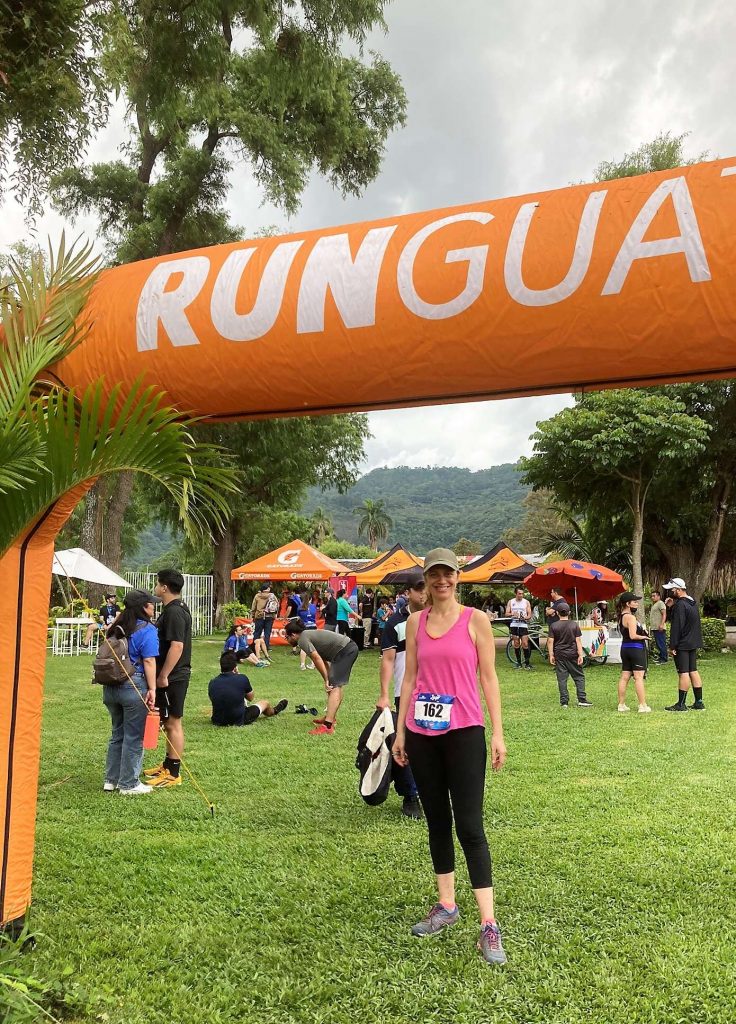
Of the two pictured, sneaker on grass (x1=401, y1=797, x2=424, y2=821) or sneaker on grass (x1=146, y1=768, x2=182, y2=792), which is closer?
sneaker on grass (x1=401, y1=797, x2=424, y2=821)

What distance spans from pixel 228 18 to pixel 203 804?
876 centimetres

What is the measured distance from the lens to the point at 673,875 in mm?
4141

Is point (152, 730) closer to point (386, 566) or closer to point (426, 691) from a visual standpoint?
point (426, 691)

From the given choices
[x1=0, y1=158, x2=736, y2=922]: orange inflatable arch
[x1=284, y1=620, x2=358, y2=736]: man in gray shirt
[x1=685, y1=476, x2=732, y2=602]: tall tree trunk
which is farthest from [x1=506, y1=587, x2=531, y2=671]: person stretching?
[x1=0, y1=158, x2=736, y2=922]: orange inflatable arch

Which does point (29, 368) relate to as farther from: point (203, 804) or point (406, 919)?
point (203, 804)

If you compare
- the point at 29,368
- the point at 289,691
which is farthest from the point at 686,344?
the point at 289,691

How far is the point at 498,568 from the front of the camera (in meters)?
20.9

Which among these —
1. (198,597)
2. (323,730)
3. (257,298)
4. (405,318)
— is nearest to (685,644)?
(323,730)

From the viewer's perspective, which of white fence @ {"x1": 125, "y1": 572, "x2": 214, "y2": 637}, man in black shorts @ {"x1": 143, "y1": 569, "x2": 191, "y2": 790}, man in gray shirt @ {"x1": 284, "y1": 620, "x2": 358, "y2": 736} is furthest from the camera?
white fence @ {"x1": 125, "y1": 572, "x2": 214, "y2": 637}

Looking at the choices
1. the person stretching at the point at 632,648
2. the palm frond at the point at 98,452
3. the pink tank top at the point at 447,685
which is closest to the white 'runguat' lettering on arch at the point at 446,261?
the palm frond at the point at 98,452

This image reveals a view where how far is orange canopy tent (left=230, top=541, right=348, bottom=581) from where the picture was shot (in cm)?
1906

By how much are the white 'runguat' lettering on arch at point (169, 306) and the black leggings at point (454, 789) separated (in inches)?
90.1

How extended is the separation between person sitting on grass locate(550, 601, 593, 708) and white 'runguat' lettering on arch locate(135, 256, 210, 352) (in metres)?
8.26

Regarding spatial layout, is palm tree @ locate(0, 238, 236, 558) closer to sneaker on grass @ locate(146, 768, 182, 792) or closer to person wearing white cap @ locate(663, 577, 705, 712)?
sneaker on grass @ locate(146, 768, 182, 792)
